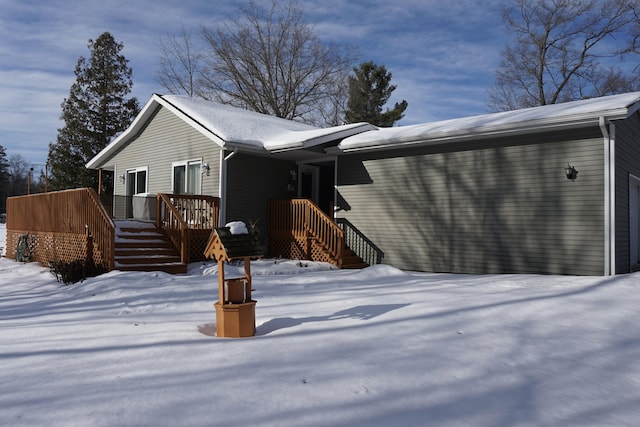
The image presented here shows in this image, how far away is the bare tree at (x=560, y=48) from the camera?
78.8 feet

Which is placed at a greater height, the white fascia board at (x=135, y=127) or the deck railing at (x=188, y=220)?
the white fascia board at (x=135, y=127)

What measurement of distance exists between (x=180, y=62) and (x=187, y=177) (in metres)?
19.0

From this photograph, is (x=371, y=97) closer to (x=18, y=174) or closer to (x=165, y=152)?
(x=165, y=152)

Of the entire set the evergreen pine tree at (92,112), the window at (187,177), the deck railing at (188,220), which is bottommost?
the deck railing at (188,220)

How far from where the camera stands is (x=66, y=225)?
10352mm

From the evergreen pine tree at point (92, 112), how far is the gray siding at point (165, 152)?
1278cm

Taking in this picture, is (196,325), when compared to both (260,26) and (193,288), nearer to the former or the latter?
(193,288)

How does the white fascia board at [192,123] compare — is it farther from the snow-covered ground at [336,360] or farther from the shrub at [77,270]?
the snow-covered ground at [336,360]

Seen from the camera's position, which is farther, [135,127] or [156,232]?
[135,127]

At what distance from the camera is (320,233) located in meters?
11.2

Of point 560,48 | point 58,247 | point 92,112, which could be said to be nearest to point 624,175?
point 58,247

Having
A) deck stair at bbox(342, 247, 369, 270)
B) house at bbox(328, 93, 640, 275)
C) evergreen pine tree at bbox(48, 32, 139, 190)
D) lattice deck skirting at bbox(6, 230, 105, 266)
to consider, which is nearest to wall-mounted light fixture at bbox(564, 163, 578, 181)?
house at bbox(328, 93, 640, 275)

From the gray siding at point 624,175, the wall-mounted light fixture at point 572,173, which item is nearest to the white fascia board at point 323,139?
the wall-mounted light fixture at point 572,173

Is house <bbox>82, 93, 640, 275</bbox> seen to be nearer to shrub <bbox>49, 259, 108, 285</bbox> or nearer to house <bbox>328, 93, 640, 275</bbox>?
house <bbox>328, 93, 640, 275</bbox>
